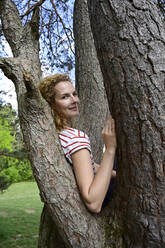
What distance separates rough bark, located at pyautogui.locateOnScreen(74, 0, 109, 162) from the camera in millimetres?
2750

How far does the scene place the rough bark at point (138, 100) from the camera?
1.21m

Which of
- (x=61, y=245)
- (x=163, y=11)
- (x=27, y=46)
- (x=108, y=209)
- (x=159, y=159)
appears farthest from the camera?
(x=163, y=11)

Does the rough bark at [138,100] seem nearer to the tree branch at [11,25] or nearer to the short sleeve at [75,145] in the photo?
the short sleeve at [75,145]

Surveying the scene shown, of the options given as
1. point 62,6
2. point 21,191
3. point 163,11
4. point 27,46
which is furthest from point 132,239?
point 21,191

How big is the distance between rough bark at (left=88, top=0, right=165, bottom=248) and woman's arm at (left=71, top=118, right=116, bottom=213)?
4.3 inches

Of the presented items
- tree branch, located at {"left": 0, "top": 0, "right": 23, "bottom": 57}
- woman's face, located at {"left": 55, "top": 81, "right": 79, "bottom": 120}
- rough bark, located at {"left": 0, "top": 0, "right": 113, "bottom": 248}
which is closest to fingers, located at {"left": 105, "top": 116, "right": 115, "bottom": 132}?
rough bark, located at {"left": 0, "top": 0, "right": 113, "bottom": 248}

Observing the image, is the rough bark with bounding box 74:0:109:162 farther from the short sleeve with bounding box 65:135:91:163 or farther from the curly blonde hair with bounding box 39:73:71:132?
the short sleeve with bounding box 65:135:91:163

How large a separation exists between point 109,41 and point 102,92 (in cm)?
155

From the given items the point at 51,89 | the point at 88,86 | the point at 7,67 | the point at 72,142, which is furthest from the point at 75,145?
the point at 88,86

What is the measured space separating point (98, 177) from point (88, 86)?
1605mm

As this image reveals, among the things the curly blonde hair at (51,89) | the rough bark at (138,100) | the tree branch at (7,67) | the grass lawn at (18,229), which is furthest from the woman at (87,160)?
the grass lawn at (18,229)

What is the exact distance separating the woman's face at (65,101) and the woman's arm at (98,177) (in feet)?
1.96

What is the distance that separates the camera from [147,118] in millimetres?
1219

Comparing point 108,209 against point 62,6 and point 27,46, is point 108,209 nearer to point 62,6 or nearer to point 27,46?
point 27,46
